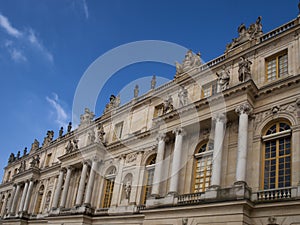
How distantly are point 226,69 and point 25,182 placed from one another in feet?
89.3

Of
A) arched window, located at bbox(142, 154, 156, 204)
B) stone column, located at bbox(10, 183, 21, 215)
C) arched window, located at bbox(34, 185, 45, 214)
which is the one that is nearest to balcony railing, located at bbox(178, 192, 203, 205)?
arched window, located at bbox(142, 154, 156, 204)

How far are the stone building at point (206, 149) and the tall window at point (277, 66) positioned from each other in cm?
6

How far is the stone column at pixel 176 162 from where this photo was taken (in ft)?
62.2

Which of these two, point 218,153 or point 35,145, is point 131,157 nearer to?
point 218,153

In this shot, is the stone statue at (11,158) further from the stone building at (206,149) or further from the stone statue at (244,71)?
the stone statue at (244,71)

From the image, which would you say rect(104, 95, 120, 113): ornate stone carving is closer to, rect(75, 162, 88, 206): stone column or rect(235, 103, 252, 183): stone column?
rect(75, 162, 88, 206): stone column

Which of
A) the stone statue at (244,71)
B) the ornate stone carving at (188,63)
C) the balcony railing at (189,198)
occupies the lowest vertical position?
the balcony railing at (189,198)

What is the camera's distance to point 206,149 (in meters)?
19.8

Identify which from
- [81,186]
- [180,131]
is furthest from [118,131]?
[180,131]

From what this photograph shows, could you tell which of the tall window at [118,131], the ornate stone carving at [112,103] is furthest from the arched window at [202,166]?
the ornate stone carving at [112,103]

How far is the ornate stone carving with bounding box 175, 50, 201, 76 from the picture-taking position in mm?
24531

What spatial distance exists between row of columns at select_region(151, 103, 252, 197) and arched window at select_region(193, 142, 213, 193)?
1.11m

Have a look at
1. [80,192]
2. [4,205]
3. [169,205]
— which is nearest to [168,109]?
[169,205]

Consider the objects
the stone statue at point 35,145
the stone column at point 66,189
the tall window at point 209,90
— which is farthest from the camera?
the stone statue at point 35,145
